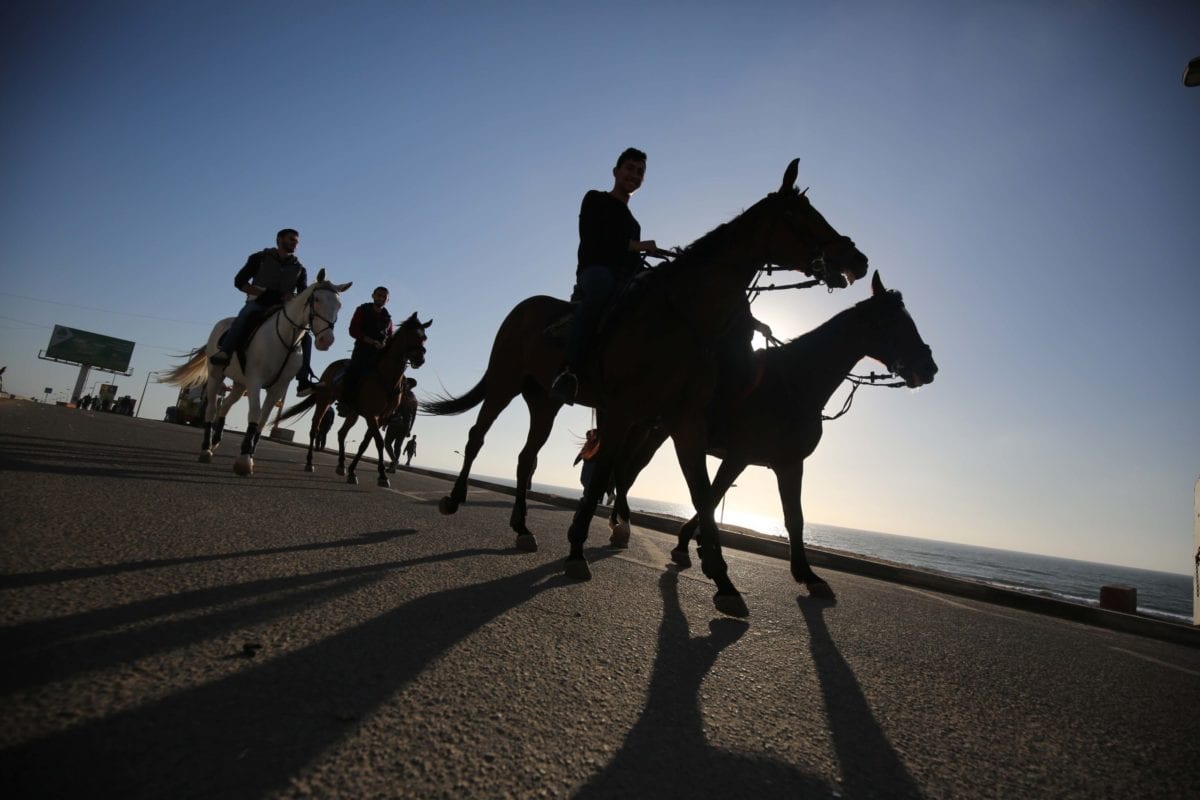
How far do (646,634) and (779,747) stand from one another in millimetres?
935

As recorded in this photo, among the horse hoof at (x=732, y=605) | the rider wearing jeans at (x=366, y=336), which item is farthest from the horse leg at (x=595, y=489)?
the rider wearing jeans at (x=366, y=336)

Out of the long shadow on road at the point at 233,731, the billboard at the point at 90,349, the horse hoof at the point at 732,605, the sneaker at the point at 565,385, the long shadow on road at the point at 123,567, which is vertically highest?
the billboard at the point at 90,349

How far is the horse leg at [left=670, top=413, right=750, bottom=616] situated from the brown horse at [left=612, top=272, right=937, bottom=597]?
4.34ft

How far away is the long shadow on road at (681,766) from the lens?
1211mm

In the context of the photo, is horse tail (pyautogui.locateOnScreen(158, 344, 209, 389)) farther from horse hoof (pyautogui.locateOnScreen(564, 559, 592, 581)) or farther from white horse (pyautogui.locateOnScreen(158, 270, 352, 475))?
horse hoof (pyautogui.locateOnScreen(564, 559, 592, 581))

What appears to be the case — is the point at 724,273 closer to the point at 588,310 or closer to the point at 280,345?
the point at 588,310

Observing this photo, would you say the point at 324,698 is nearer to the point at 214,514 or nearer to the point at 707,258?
the point at 214,514

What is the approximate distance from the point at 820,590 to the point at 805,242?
2.62 m

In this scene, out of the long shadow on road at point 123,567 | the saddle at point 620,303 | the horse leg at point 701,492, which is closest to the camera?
the long shadow on road at point 123,567

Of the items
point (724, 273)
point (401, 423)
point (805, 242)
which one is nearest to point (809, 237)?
point (805, 242)

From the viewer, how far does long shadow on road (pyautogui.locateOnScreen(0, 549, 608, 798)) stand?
3.00 feet

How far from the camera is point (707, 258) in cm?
414

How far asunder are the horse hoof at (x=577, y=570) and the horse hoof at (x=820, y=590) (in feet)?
6.22

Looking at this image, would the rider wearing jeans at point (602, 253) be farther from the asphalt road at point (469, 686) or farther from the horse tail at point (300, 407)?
the horse tail at point (300, 407)
